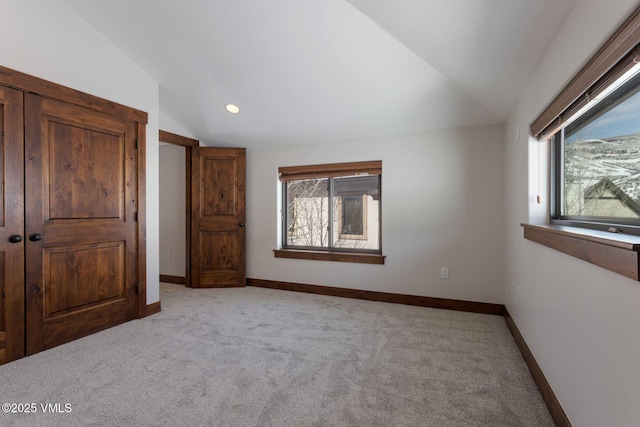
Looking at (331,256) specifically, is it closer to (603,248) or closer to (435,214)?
(435,214)

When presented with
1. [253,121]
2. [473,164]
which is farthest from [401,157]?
[253,121]

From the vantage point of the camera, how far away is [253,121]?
3787 mm

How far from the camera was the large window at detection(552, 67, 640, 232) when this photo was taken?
3.82ft

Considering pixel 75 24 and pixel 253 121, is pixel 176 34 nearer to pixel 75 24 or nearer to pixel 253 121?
pixel 75 24

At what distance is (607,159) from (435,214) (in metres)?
2.11

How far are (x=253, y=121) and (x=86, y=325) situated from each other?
2.65 meters

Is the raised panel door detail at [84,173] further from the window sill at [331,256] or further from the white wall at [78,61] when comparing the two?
the window sill at [331,256]

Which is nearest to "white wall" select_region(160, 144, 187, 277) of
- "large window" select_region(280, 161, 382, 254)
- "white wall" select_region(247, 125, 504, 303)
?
"large window" select_region(280, 161, 382, 254)

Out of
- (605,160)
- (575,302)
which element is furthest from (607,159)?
(575,302)

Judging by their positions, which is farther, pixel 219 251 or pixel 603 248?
pixel 219 251

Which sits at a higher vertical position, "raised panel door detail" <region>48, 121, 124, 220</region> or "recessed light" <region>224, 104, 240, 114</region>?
"recessed light" <region>224, 104, 240, 114</region>

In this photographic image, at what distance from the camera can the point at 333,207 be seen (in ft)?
13.6

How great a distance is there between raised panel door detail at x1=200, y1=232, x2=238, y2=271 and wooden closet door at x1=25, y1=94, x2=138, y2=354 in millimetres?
1279

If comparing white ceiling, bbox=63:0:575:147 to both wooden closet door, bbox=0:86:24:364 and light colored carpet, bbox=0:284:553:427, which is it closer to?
wooden closet door, bbox=0:86:24:364
